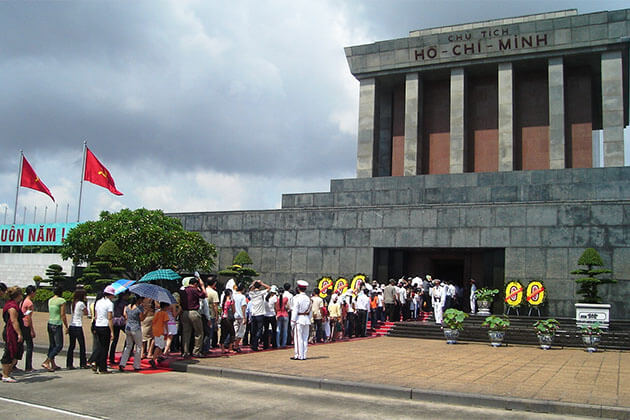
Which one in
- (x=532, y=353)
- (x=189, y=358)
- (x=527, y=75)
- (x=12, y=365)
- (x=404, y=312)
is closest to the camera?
(x=12, y=365)

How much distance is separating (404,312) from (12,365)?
49.2ft

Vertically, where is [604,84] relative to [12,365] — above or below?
above

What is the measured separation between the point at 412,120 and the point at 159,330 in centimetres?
2215

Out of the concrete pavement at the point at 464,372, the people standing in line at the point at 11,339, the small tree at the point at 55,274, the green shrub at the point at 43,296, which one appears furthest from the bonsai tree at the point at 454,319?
the small tree at the point at 55,274

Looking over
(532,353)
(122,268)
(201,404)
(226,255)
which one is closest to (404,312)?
(532,353)

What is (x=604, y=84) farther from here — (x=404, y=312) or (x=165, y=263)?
(x=165, y=263)

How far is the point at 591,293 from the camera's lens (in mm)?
19672

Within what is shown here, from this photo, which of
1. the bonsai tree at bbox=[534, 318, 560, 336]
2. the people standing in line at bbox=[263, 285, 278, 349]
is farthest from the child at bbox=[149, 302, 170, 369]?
the bonsai tree at bbox=[534, 318, 560, 336]

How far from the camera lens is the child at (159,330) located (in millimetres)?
11945

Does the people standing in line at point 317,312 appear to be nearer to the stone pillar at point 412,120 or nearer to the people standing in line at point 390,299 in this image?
the people standing in line at point 390,299

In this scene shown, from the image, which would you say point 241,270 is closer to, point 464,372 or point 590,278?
point 590,278

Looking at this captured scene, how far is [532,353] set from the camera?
50.7 ft

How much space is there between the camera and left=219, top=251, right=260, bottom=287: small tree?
25312mm

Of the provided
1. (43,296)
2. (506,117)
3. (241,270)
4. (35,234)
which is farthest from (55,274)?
(506,117)
